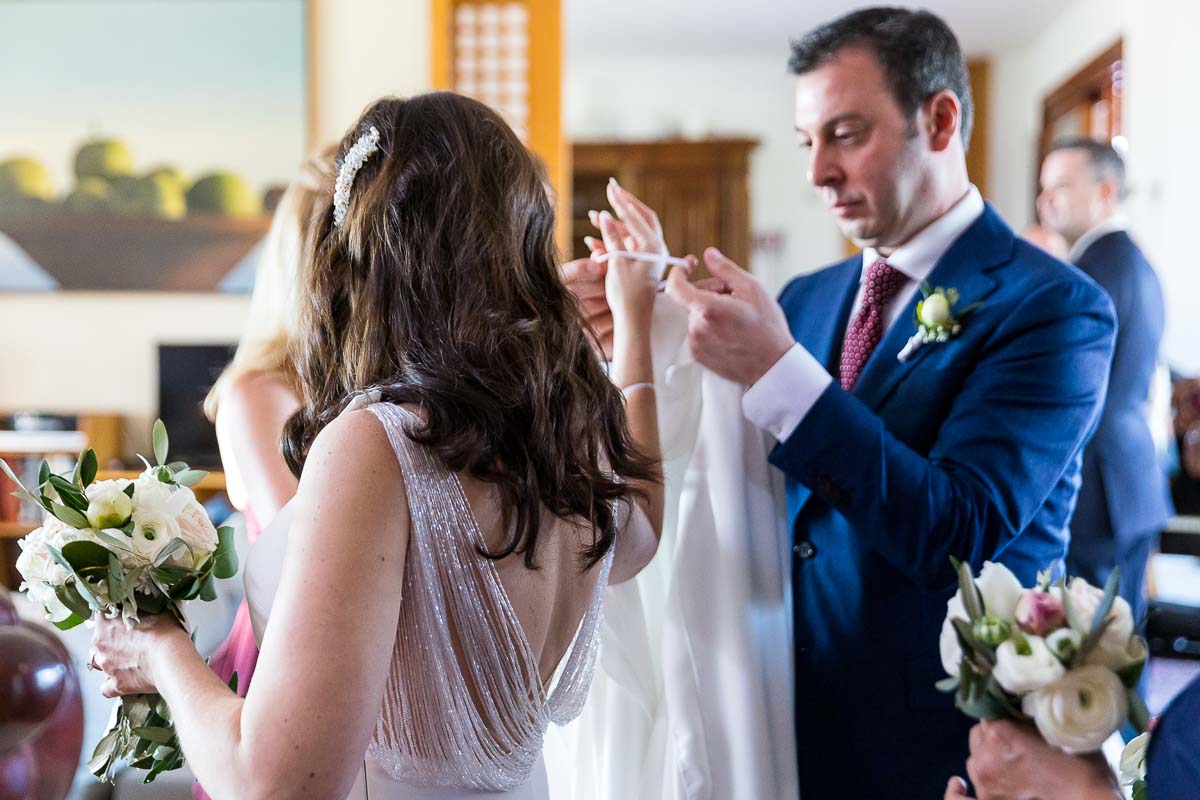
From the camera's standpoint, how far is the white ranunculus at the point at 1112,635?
1.01m

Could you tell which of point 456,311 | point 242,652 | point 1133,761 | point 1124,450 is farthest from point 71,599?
point 1124,450

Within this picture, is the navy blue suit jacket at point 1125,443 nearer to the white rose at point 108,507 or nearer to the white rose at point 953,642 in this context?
the white rose at point 953,642

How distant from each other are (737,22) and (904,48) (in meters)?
7.01

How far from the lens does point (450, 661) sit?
1.21 metres

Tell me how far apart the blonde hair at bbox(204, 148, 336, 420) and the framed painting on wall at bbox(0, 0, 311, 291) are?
4000 mm

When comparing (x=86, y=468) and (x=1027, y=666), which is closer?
(x=1027, y=666)

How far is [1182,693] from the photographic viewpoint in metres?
0.94

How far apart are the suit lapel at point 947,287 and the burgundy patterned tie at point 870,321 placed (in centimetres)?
4

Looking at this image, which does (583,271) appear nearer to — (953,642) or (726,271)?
(726,271)

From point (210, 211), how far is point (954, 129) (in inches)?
187

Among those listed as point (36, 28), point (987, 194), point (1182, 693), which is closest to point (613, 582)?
point (1182, 693)

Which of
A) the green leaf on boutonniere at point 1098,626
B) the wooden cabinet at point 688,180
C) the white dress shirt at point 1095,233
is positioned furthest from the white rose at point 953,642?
the wooden cabinet at point 688,180

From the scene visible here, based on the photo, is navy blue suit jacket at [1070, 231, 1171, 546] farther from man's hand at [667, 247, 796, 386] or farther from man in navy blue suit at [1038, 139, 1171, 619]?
man's hand at [667, 247, 796, 386]

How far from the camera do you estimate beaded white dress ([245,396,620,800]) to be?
45.0 inches
